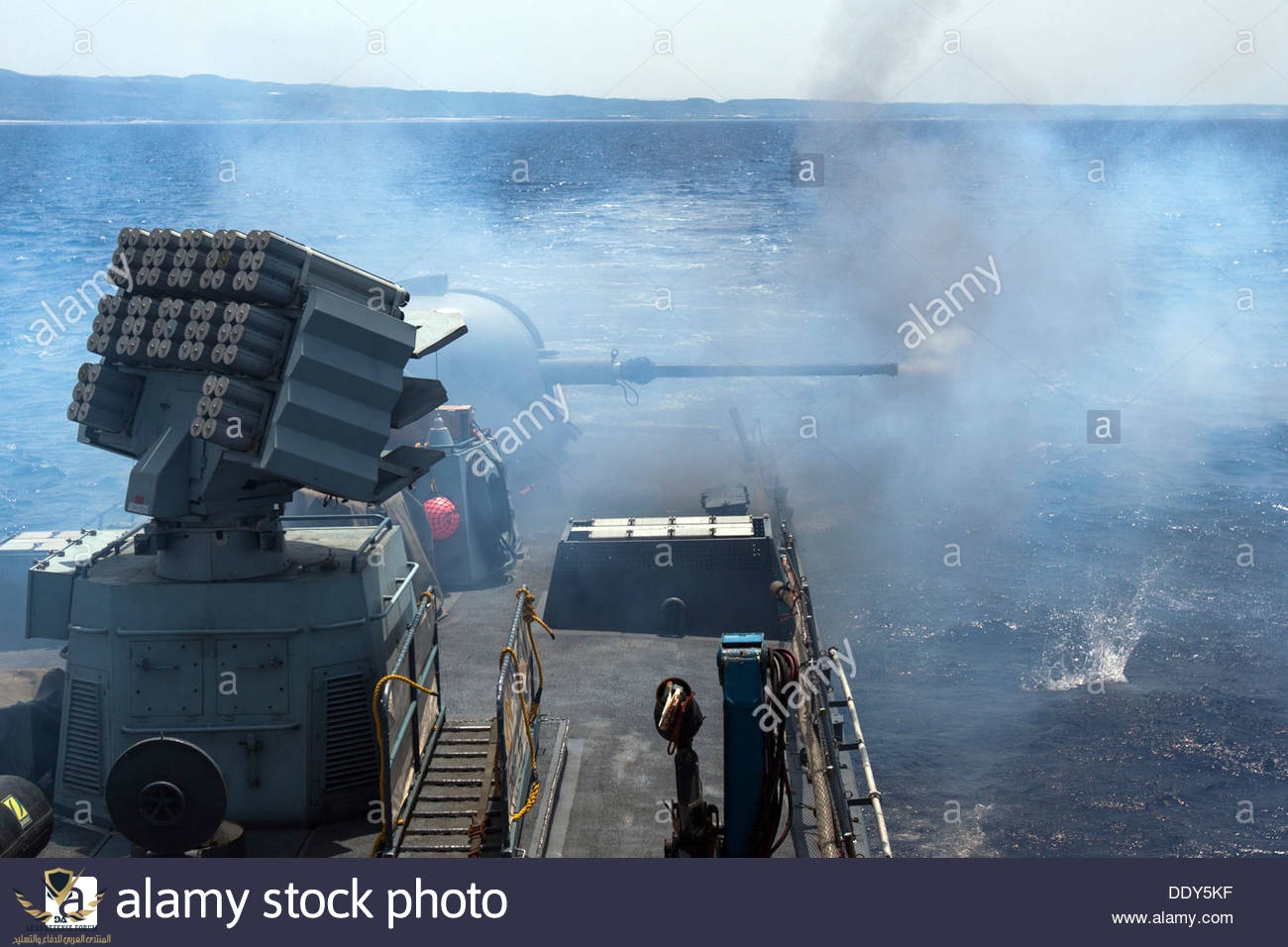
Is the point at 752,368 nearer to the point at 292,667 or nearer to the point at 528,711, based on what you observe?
the point at 528,711

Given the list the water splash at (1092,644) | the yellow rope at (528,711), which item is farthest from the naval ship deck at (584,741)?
the water splash at (1092,644)

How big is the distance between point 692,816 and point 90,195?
3940 inches

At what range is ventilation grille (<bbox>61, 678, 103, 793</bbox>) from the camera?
37.3 ft

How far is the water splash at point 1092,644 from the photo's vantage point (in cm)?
2692

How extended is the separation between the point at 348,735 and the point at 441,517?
351 inches

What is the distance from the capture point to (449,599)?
19516 mm

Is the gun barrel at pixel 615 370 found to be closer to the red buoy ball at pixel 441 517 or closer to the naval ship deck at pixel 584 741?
the naval ship deck at pixel 584 741

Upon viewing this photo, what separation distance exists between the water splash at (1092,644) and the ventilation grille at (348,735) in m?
18.0

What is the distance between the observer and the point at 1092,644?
28.7m

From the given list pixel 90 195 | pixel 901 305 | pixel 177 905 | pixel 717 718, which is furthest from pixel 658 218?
pixel 177 905

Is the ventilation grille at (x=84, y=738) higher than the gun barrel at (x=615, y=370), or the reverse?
the gun barrel at (x=615, y=370)

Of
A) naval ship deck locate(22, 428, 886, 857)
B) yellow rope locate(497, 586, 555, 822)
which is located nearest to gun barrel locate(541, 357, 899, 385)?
naval ship deck locate(22, 428, 886, 857)

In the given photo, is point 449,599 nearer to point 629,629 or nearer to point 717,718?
point 629,629

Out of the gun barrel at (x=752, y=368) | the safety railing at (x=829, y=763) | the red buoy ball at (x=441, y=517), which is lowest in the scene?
the safety railing at (x=829, y=763)
